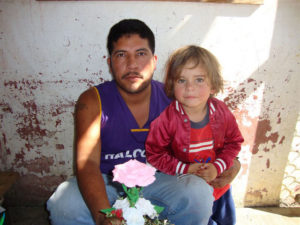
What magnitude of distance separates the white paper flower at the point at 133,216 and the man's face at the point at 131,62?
90 centimetres

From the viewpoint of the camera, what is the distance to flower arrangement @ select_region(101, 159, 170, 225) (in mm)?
1016

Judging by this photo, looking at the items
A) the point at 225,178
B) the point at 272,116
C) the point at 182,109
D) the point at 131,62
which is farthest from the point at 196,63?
the point at 272,116

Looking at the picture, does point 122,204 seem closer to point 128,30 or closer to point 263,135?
point 128,30

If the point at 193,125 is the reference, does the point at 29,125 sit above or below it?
below

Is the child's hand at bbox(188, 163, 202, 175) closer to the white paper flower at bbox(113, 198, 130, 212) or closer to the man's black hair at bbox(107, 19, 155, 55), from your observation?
the white paper flower at bbox(113, 198, 130, 212)

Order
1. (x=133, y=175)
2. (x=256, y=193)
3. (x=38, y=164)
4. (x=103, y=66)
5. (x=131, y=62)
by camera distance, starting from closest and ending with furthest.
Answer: (x=133, y=175), (x=131, y=62), (x=103, y=66), (x=38, y=164), (x=256, y=193)

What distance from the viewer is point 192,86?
5.14ft

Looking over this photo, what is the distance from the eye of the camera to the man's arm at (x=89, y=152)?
1506mm

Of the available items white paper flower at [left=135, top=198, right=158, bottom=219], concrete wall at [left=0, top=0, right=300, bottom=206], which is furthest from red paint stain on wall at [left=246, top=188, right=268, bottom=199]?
white paper flower at [left=135, top=198, right=158, bottom=219]

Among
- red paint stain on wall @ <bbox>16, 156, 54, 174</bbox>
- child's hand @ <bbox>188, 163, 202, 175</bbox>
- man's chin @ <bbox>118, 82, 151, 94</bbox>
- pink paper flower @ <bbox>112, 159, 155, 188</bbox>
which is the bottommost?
red paint stain on wall @ <bbox>16, 156, 54, 174</bbox>

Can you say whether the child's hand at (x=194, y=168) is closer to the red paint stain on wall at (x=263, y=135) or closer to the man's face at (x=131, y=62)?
the man's face at (x=131, y=62)

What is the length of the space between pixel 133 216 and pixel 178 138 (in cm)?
70

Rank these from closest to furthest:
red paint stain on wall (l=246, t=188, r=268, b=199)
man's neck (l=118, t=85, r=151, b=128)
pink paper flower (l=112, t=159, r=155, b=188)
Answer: pink paper flower (l=112, t=159, r=155, b=188)
man's neck (l=118, t=85, r=151, b=128)
red paint stain on wall (l=246, t=188, r=268, b=199)

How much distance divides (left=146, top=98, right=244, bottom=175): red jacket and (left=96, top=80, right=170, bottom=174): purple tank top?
158 millimetres
